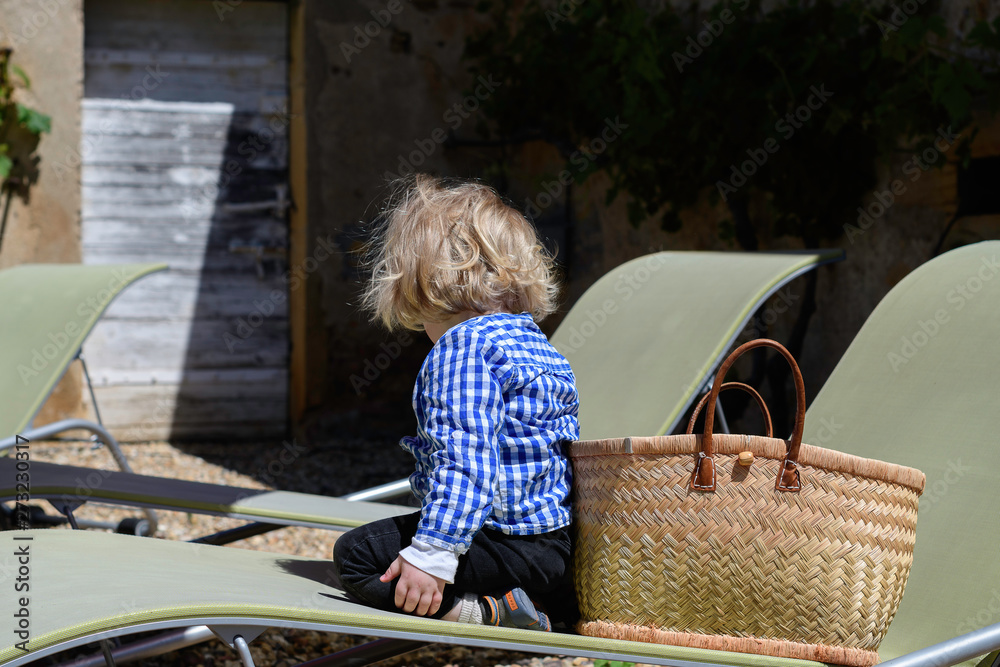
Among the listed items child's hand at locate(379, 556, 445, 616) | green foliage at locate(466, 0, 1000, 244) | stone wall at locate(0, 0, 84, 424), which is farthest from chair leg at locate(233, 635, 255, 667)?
stone wall at locate(0, 0, 84, 424)

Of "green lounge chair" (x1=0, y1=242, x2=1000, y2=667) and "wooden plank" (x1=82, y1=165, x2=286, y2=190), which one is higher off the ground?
"wooden plank" (x1=82, y1=165, x2=286, y2=190)

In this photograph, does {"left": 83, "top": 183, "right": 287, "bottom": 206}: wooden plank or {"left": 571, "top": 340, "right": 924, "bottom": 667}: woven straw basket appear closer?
{"left": 571, "top": 340, "right": 924, "bottom": 667}: woven straw basket

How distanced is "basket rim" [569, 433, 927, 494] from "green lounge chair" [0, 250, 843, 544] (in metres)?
0.75

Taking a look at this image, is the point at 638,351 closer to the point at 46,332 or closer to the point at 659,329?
the point at 659,329

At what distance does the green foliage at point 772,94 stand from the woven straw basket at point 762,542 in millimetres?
1557

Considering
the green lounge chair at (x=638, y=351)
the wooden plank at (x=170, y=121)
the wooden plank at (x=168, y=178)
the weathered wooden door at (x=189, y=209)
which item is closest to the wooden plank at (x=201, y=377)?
the weathered wooden door at (x=189, y=209)

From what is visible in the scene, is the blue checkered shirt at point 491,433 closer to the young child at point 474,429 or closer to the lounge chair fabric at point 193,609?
the young child at point 474,429

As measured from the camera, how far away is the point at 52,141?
4770 millimetres

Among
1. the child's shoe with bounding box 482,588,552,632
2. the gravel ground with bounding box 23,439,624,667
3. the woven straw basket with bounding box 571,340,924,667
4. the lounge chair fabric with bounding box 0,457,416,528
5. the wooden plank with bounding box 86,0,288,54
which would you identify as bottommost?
the gravel ground with bounding box 23,439,624,667

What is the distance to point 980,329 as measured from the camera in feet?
5.08

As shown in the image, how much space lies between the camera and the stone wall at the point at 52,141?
468 cm

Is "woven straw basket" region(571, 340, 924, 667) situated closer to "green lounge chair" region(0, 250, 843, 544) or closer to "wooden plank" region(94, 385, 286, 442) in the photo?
"green lounge chair" region(0, 250, 843, 544)

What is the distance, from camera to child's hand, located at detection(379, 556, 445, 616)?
1.23m

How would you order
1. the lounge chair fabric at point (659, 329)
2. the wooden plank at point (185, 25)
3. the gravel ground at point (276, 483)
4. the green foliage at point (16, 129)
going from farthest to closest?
the wooden plank at point (185, 25) → the green foliage at point (16, 129) → the gravel ground at point (276, 483) → the lounge chair fabric at point (659, 329)
